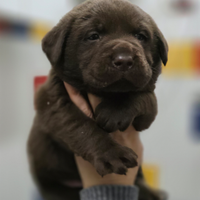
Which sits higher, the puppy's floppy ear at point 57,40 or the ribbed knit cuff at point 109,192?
the puppy's floppy ear at point 57,40

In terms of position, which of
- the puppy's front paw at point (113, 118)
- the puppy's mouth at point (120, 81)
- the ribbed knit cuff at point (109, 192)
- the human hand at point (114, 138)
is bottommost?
the ribbed knit cuff at point (109, 192)

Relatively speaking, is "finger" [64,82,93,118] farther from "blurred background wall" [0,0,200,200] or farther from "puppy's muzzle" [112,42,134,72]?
"puppy's muzzle" [112,42,134,72]

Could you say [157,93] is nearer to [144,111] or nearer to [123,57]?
[144,111]

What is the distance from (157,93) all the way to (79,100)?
0.49m

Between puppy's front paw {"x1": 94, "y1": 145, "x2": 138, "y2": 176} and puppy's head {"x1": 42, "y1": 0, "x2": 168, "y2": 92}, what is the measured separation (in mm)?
280

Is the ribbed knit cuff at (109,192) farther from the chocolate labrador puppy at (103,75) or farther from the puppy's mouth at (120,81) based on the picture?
the puppy's mouth at (120,81)

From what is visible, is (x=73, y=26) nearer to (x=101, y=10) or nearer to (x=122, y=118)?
(x=101, y=10)

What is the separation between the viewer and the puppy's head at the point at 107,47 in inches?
40.7

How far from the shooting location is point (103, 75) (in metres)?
1.05

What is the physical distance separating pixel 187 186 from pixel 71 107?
1603 mm

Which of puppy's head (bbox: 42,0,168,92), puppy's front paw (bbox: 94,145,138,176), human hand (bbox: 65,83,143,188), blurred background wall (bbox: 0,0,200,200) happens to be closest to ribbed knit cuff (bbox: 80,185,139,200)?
human hand (bbox: 65,83,143,188)

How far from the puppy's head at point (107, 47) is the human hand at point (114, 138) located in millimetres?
81

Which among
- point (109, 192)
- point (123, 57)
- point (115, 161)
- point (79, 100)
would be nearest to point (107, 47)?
point (123, 57)

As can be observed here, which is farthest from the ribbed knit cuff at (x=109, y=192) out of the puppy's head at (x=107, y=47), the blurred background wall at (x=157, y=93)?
the puppy's head at (x=107, y=47)
